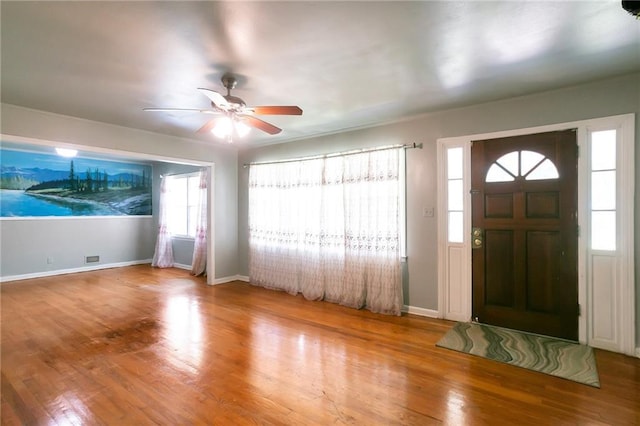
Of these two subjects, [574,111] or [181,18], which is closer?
[181,18]

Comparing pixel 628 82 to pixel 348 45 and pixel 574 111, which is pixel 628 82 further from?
pixel 348 45

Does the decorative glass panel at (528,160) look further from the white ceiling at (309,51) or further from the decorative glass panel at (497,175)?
the white ceiling at (309,51)

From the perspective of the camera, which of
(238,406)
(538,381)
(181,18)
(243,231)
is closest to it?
(181,18)

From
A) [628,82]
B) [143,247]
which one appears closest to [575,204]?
[628,82]

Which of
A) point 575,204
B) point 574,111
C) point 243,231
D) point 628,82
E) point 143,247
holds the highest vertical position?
point 628,82

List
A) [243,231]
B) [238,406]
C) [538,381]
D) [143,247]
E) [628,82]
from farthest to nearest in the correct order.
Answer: [143,247] < [243,231] < [628,82] < [538,381] < [238,406]

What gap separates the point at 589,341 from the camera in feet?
9.68

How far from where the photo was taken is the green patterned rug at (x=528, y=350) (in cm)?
250

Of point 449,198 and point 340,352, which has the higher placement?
point 449,198

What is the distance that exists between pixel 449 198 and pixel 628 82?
6.19 feet

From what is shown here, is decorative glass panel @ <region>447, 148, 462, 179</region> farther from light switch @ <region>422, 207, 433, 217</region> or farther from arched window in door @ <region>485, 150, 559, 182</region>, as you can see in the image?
light switch @ <region>422, 207, 433, 217</region>

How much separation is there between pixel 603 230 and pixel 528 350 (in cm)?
140

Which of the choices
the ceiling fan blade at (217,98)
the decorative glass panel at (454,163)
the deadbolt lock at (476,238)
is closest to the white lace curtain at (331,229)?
the decorative glass panel at (454,163)

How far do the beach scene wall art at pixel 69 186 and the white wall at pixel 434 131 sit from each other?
16.3ft
